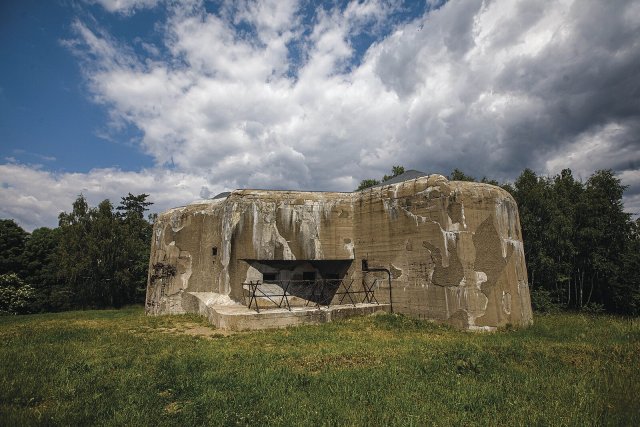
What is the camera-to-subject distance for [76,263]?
2705 centimetres

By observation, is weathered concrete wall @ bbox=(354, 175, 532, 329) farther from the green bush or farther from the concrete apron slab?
the green bush

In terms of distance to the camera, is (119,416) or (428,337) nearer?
(119,416)

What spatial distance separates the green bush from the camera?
25058 millimetres

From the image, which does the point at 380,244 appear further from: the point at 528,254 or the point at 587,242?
the point at 587,242

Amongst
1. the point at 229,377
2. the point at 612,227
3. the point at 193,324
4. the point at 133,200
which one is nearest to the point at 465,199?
the point at 229,377

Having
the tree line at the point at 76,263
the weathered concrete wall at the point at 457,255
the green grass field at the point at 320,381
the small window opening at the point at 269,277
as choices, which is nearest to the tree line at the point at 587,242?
the weathered concrete wall at the point at 457,255

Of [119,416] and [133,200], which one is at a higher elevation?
[133,200]

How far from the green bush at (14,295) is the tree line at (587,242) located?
35.5m

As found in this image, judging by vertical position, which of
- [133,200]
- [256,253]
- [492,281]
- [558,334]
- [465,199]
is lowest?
[558,334]

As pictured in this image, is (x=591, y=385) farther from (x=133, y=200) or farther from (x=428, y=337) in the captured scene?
(x=133, y=200)

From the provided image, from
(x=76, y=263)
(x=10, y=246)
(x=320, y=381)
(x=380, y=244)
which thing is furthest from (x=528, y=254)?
(x=10, y=246)

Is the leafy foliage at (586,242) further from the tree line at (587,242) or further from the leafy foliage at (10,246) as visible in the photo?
the leafy foliage at (10,246)

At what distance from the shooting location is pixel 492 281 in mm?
11875

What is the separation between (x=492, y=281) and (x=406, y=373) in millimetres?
6811
